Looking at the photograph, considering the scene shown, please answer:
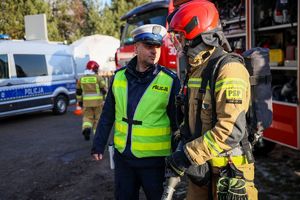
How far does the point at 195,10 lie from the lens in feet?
7.16

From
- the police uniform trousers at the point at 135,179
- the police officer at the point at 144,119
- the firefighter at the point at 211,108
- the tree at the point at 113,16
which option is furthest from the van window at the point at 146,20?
the tree at the point at 113,16

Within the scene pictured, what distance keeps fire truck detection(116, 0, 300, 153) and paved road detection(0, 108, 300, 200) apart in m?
0.47

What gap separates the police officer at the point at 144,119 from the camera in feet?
8.97

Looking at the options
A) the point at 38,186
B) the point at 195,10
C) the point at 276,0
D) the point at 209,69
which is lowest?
the point at 38,186

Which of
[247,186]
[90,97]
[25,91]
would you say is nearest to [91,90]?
[90,97]

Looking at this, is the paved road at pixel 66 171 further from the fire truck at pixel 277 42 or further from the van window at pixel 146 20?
the van window at pixel 146 20

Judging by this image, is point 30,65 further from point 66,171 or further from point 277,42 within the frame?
point 277,42

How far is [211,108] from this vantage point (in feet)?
6.98

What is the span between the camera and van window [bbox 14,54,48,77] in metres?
10.5

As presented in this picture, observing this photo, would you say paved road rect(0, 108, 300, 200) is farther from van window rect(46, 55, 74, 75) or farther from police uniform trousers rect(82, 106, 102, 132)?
van window rect(46, 55, 74, 75)

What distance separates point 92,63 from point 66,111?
525cm

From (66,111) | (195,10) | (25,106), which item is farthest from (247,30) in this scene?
(66,111)

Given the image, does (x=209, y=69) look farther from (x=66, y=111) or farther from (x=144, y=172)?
(x=66, y=111)

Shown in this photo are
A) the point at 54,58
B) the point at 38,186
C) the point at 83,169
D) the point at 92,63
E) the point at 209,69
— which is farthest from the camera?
the point at 54,58
